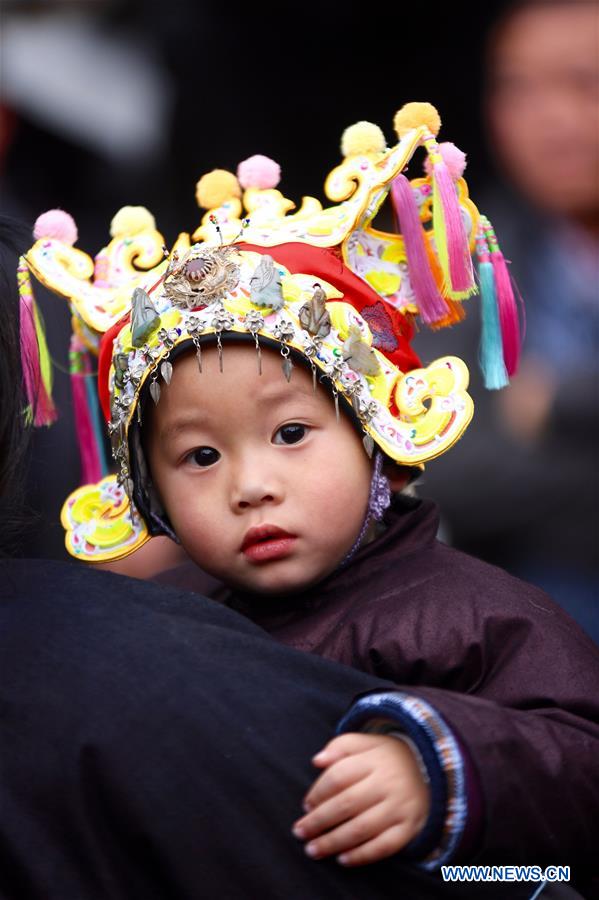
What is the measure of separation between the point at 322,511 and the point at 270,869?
713 millimetres

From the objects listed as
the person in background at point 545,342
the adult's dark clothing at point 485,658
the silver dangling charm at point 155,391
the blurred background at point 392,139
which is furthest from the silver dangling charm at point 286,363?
the person in background at point 545,342

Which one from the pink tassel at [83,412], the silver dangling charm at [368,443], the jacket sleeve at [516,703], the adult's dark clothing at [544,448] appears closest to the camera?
the jacket sleeve at [516,703]

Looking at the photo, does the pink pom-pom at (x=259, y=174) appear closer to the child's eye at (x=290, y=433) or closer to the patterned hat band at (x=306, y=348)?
the patterned hat band at (x=306, y=348)

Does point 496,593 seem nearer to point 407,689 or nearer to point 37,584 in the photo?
point 407,689

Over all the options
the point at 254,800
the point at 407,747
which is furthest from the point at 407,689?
the point at 254,800

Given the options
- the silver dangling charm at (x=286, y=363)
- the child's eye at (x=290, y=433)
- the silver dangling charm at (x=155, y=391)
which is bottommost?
the child's eye at (x=290, y=433)

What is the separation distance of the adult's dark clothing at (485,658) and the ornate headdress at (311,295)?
213 millimetres

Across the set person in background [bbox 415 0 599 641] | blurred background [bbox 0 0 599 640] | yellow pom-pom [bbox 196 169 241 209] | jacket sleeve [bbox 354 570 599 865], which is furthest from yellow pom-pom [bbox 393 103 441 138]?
person in background [bbox 415 0 599 641]

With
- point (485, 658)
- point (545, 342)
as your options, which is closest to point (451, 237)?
point (485, 658)

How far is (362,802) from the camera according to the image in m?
1.70

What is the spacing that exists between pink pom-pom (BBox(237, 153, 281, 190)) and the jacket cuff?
1123 millimetres

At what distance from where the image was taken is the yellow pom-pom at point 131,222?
2.56m

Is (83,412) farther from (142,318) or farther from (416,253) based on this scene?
(416,253)

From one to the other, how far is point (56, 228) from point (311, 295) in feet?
1.82
